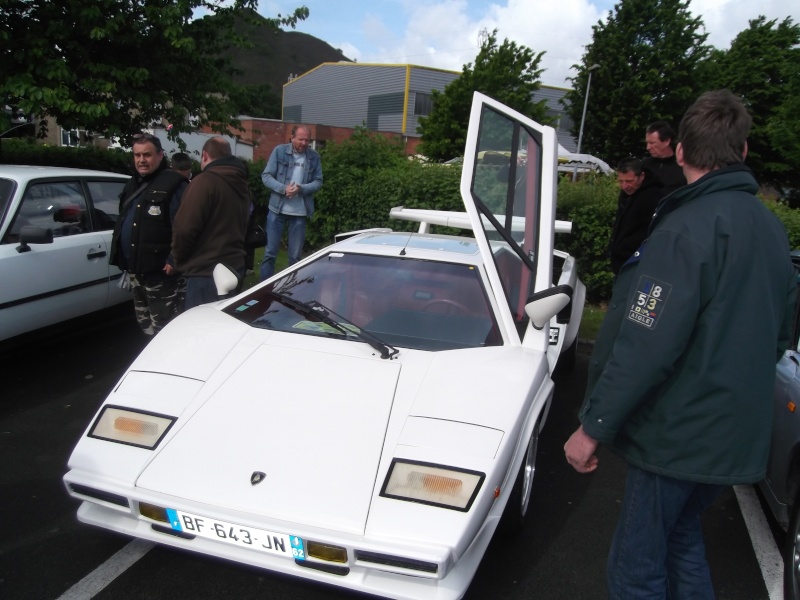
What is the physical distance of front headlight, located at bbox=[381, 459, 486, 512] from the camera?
7.04 ft

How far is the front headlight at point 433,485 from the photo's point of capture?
84.4 inches

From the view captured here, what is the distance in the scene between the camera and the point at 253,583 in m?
2.54

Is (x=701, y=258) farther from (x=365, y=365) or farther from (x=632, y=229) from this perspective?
(x=632, y=229)

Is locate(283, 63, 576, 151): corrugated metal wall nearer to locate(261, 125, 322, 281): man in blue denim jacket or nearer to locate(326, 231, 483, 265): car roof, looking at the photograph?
locate(261, 125, 322, 281): man in blue denim jacket

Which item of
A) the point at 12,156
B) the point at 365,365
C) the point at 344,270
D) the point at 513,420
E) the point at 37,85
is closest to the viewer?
the point at 513,420

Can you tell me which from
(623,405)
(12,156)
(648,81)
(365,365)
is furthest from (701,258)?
(648,81)

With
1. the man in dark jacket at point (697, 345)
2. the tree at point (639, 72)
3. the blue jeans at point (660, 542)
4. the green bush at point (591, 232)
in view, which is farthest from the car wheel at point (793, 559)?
the tree at point (639, 72)

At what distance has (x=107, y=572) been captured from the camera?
2.53m

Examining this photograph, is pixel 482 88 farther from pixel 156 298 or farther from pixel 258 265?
pixel 156 298

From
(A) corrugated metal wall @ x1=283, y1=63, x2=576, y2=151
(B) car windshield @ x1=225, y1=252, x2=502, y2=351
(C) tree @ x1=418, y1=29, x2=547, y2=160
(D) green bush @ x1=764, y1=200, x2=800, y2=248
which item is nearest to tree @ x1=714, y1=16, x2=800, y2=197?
(C) tree @ x1=418, y1=29, x2=547, y2=160

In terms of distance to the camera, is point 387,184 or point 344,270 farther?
point 387,184

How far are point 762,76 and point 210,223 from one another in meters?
32.7

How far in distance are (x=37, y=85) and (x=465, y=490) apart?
744 centimetres

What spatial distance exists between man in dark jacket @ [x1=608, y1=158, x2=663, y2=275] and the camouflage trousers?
3422 mm
